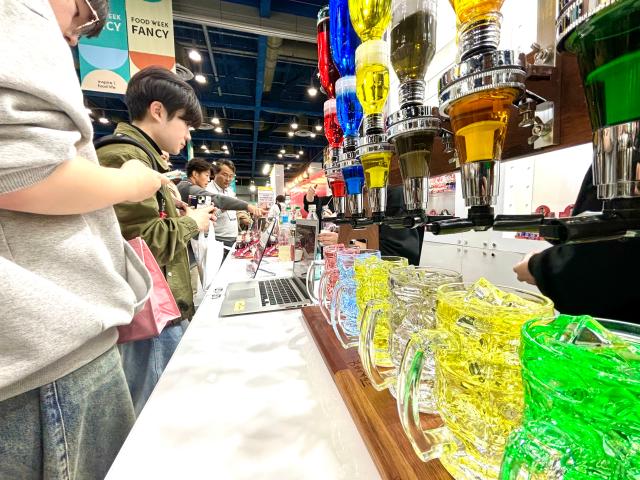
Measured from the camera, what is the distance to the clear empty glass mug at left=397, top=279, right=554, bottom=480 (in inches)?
10.7

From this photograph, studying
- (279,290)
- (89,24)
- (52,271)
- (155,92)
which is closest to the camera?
(52,271)

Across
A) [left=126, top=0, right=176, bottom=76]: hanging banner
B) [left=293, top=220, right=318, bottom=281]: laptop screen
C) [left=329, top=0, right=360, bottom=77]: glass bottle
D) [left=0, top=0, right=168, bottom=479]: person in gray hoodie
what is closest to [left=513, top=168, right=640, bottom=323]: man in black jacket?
[left=329, top=0, right=360, bottom=77]: glass bottle

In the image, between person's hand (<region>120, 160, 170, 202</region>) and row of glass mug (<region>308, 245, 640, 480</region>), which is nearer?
row of glass mug (<region>308, 245, 640, 480</region>)

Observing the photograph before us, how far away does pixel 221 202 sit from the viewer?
265 centimetres

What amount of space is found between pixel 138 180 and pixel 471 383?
2.59 ft

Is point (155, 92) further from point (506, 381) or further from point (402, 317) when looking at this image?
point (506, 381)

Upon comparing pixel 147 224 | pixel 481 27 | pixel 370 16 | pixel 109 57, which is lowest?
pixel 147 224

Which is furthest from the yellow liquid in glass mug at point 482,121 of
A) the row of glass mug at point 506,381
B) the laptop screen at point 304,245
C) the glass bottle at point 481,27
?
the laptop screen at point 304,245

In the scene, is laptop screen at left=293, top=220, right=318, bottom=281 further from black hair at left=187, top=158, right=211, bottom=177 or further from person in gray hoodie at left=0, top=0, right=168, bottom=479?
black hair at left=187, top=158, right=211, bottom=177

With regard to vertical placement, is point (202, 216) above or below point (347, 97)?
below

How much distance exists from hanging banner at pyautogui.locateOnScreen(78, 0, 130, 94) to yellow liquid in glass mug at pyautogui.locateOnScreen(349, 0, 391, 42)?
3.21 m

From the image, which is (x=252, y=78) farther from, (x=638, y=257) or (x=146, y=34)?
(x=638, y=257)

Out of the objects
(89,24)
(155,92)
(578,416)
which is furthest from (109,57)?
(578,416)

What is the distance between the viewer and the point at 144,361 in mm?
1051
